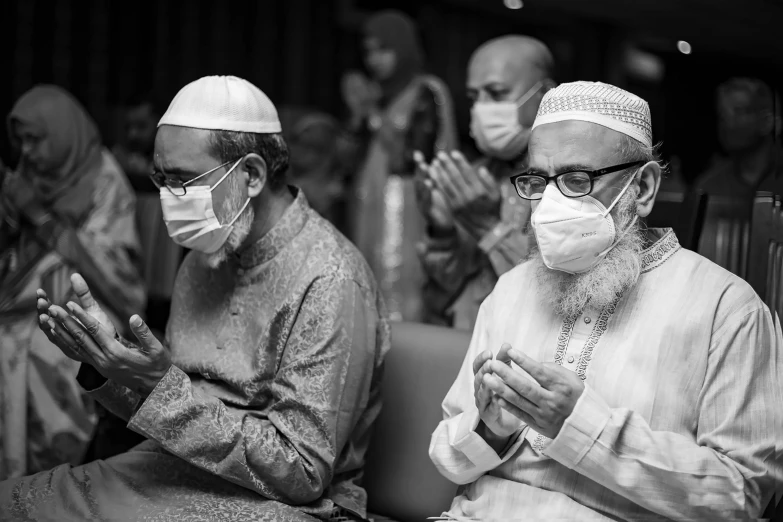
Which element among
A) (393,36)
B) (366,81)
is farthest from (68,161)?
(366,81)

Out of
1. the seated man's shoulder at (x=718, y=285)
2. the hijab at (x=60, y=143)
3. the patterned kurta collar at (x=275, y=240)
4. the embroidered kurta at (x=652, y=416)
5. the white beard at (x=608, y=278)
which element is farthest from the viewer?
the hijab at (x=60, y=143)

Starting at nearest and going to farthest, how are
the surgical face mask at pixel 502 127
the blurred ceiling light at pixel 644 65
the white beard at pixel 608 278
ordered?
1. the white beard at pixel 608 278
2. the surgical face mask at pixel 502 127
3. the blurred ceiling light at pixel 644 65

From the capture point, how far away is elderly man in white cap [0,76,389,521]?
2.01 m

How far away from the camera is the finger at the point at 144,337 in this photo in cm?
194

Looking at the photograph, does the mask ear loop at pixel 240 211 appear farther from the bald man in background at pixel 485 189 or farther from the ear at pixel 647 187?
the ear at pixel 647 187

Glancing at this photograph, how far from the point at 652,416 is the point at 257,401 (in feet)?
3.11

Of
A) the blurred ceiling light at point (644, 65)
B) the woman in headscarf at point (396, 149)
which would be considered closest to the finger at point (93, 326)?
the woman in headscarf at point (396, 149)

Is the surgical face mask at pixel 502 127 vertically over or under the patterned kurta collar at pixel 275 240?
over

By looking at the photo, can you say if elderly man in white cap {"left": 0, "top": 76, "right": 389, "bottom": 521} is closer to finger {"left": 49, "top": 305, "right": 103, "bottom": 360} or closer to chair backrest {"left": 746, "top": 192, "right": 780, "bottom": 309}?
finger {"left": 49, "top": 305, "right": 103, "bottom": 360}

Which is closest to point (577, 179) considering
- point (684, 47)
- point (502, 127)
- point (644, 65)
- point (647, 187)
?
point (647, 187)

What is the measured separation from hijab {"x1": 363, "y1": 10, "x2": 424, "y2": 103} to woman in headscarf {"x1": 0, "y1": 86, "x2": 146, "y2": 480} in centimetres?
196

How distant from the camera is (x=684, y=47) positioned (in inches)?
223

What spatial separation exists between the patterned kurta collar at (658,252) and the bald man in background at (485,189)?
38.5 inches

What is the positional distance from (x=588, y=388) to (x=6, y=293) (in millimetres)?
2671
